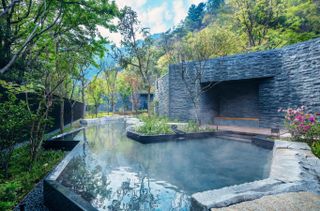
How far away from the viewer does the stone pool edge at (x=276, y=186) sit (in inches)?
85.8

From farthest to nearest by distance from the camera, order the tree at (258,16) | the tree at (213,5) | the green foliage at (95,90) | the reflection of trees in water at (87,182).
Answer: the tree at (213,5) → the green foliage at (95,90) → the tree at (258,16) → the reflection of trees in water at (87,182)

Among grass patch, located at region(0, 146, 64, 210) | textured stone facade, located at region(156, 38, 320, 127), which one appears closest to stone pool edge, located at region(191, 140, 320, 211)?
grass patch, located at region(0, 146, 64, 210)

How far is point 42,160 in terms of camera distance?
4434mm

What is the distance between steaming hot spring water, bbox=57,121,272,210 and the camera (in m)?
3.22

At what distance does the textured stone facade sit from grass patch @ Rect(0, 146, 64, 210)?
28.9 feet

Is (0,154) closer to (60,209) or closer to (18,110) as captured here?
(18,110)

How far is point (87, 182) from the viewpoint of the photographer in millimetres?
3971

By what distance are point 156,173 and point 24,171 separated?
266 centimetres

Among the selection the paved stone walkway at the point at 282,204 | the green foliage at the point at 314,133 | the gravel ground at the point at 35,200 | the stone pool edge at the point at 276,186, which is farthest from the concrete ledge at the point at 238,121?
the gravel ground at the point at 35,200

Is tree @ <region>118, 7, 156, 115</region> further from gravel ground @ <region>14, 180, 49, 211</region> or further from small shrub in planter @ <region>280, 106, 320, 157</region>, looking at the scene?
gravel ground @ <region>14, 180, 49, 211</region>

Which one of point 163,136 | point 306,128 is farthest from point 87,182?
point 306,128

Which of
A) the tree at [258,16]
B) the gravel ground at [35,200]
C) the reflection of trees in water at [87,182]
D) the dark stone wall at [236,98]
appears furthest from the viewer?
the tree at [258,16]

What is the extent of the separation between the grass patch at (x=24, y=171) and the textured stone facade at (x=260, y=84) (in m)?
8.80

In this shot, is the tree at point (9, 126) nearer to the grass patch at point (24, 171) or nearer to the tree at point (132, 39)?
the grass patch at point (24, 171)
